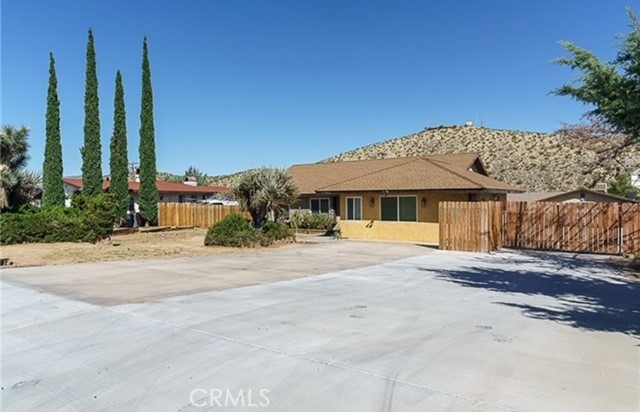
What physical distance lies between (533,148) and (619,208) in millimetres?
37573

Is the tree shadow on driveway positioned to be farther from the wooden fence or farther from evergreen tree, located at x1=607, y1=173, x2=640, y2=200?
evergreen tree, located at x1=607, y1=173, x2=640, y2=200

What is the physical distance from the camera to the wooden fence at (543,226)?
17641mm

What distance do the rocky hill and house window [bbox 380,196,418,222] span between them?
17.7 m

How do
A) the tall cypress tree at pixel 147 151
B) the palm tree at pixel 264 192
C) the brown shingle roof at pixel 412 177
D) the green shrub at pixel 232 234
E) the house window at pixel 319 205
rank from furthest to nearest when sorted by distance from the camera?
the tall cypress tree at pixel 147 151, the house window at pixel 319 205, the brown shingle roof at pixel 412 177, the palm tree at pixel 264 192, the green shrub at pixel 232 234

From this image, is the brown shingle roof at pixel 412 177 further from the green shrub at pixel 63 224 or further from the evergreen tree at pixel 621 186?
the evergreen tree at pixel 621 186

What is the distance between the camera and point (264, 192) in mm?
21141

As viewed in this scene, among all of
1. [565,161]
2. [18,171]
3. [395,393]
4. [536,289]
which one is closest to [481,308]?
[536,289]

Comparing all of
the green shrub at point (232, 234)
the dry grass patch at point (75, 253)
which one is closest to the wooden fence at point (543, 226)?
the green shrub at point (232, 234)

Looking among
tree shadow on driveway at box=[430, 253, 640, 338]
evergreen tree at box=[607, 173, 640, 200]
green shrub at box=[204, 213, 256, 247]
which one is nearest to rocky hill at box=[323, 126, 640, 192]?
evergreen tree at box=[607, 173, 640, 200]

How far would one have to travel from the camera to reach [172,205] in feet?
123

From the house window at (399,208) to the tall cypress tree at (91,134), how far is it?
19.6m

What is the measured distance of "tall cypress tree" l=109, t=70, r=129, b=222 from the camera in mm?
34156

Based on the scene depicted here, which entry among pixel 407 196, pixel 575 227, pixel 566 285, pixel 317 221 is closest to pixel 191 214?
pixel 317 221

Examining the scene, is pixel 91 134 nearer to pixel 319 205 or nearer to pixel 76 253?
pixel 319 205
